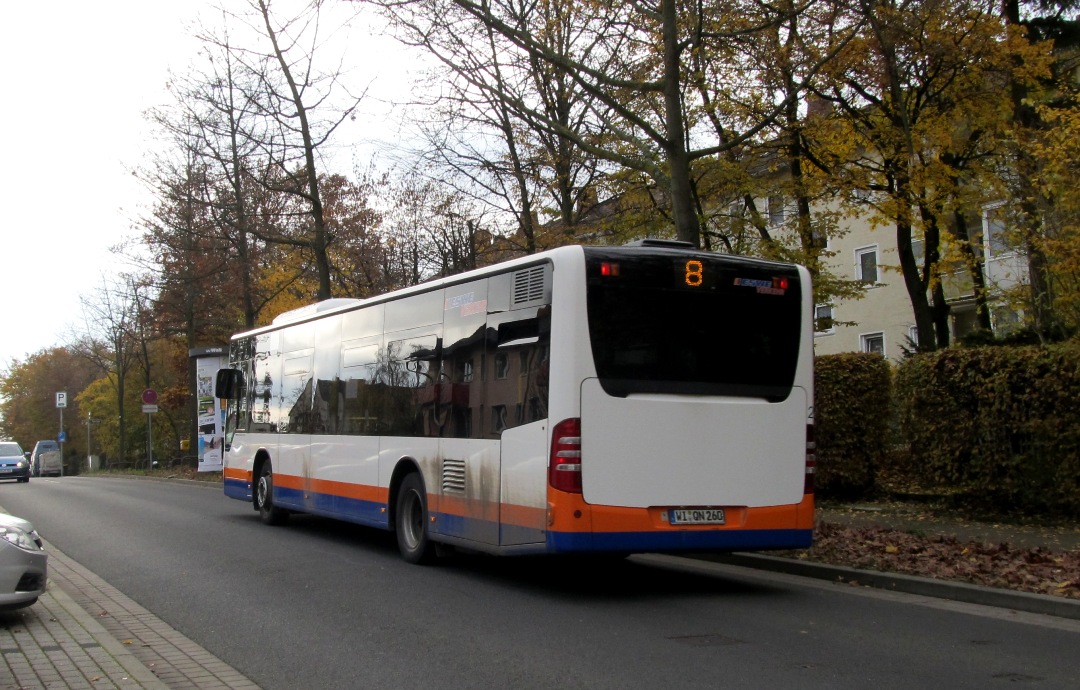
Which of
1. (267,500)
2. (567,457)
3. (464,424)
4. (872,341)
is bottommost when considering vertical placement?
(267,500)

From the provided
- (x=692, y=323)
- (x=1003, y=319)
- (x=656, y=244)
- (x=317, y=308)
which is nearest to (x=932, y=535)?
(x=692, y=323)

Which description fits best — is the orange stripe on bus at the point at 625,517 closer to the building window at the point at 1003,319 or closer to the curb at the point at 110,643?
the curb at the point at 110,643

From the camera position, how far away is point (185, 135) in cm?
2866

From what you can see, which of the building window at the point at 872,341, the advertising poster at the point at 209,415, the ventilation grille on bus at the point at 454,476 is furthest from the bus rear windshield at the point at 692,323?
the building window at the point at 872,341

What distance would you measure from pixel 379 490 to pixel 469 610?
407 cm

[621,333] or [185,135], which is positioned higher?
[185,135]

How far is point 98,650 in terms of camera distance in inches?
282

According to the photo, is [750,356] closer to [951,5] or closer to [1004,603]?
[1004,603]

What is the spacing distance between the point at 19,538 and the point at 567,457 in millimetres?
4249

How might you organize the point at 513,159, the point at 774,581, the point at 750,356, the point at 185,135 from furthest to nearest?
the point at 185,135 < the point at 513,159 < the point at 774,581 < the point at 750,356

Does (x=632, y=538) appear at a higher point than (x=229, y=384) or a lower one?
lower

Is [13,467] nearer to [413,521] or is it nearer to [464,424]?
[413,521]

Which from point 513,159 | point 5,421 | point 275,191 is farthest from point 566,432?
point 5,421

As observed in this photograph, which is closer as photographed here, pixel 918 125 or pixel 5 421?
pixel 918 125
